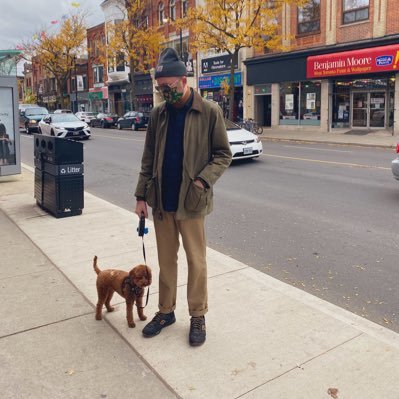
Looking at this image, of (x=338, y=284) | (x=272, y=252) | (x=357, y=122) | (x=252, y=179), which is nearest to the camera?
(x=338, y=284)

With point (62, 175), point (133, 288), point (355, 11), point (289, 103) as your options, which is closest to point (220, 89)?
point (289, 103)

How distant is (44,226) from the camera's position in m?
7.16

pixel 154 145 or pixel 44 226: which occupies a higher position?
pixel 154 145

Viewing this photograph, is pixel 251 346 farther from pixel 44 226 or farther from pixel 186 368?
pixel 44 226

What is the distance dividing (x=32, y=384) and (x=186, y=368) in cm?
101

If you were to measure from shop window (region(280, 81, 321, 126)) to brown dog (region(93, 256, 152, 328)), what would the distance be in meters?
25.5

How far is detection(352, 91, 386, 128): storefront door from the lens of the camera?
24797 millimetres

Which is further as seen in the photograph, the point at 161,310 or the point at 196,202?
the point at 161,310

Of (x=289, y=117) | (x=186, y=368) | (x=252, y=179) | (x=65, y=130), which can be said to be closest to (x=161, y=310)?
(x=186, y=368)

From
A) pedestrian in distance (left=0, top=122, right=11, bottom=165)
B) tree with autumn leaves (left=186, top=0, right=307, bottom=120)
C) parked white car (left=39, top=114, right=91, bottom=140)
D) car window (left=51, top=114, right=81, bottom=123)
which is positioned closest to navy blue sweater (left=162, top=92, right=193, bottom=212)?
pedestrian in distance (left=0, top=122, right=11, bottom=165)

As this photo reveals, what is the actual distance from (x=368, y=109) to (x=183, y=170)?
24031mm

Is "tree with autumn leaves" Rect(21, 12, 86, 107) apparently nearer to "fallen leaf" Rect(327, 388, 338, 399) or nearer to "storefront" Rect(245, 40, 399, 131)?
"storefront" Rect(245, 40, 399, 131)

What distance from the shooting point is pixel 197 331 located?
142 inches

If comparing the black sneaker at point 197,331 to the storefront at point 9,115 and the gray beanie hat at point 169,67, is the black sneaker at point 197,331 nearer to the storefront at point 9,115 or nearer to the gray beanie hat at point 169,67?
the gray beanie hat at point 169,67
